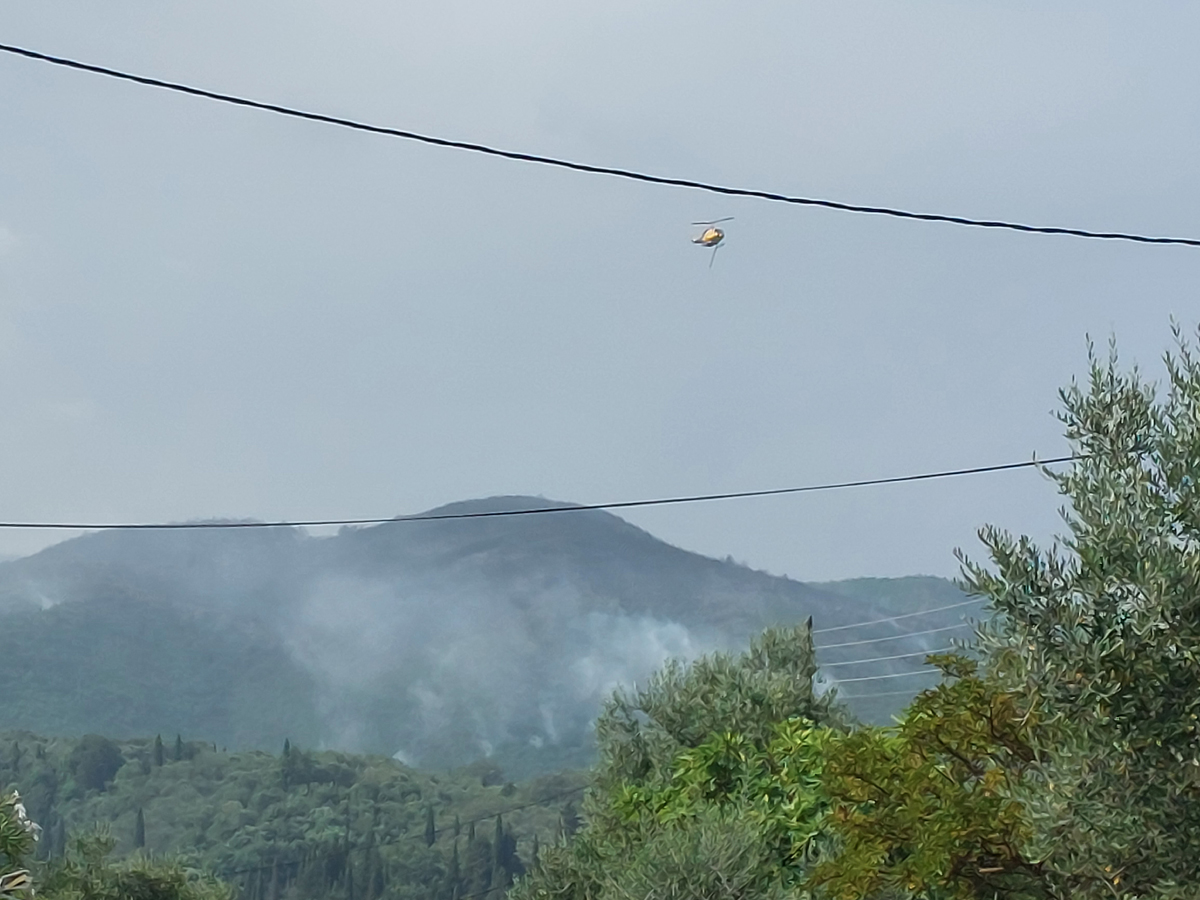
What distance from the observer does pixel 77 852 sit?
38438 millimetres

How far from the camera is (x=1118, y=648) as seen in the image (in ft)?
27.4

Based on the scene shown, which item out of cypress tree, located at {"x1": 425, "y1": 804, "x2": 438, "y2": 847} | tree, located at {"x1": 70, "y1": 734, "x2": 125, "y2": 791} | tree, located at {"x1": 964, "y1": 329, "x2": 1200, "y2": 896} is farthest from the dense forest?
tree, located at {"x1": 70, "y1": 734, "x2": 125, "y2": 791}

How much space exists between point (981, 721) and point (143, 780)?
160710 millimetres

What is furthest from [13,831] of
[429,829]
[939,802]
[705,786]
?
[429,829]

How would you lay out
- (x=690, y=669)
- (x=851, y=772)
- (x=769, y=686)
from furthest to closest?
(x=690, y=669) → (x=769, y=686) → (x=851, y=772)

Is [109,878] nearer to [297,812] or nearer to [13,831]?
[13,831]

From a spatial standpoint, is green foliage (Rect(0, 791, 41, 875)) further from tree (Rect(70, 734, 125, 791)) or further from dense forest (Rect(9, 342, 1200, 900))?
tree (Rect(70, 734, 125, 791))

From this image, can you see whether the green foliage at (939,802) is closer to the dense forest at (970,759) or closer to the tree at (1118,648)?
the dense forest at (970,759)

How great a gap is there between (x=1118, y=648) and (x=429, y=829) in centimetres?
13618

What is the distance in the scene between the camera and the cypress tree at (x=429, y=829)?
13415 centimetres

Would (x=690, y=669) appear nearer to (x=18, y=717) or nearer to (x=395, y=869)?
(x=395, y=869)

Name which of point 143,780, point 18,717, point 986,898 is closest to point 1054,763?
point 986,898

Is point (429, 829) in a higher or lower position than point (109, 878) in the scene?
lower

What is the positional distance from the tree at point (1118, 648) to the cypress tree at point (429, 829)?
129167 millimetres
